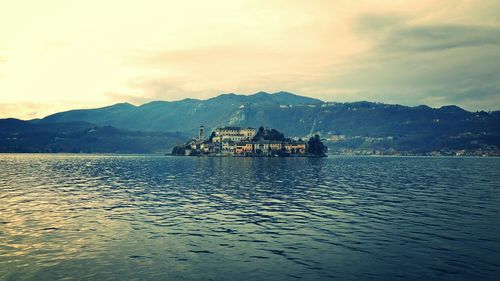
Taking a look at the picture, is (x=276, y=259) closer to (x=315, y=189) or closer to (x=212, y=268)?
(x=212, y=268)

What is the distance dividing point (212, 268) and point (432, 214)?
3316cm

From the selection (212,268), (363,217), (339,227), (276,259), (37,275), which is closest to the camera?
(37,275)

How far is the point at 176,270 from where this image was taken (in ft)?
83.7

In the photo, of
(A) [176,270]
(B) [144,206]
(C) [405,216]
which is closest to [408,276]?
(A) [176,270]

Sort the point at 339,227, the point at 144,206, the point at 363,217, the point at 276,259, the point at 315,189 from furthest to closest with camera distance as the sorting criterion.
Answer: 1. the point at 315,189
2. the point at 144,206
3. the point at 363,217
4. the point at 339,227
5. the point at 276,259

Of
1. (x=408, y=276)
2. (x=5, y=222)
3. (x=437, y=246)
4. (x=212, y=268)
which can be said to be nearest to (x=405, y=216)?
(x=437, y=246)

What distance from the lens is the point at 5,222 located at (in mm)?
40562

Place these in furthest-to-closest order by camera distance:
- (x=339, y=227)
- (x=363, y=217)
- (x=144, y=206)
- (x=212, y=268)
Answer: (x=144, y=206) < (x=363, y=217) < (x=339, y=227) < (x=212, y=268)

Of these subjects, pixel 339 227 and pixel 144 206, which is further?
pixel 144 206

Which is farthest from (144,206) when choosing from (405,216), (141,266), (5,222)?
(405,216)

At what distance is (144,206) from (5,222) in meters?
17.0

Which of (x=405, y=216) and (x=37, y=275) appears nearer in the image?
(x=37, y=275)

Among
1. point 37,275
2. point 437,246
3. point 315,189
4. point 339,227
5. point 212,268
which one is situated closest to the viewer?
point 37,275

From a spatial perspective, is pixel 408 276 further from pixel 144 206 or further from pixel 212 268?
pixel 144 206
